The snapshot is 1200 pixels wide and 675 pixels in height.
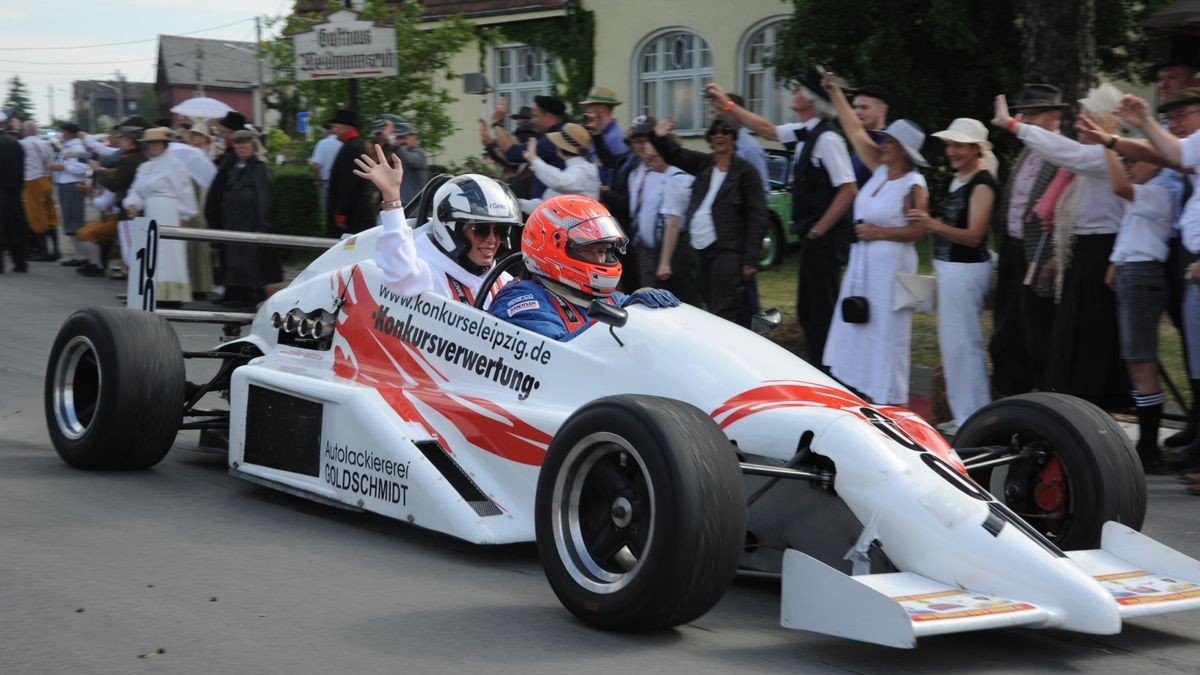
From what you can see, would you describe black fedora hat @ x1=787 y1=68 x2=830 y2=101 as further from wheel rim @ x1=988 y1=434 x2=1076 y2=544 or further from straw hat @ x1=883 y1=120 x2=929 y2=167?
wheel rim @ x1=988 y1=434 x2=1076 y2=544

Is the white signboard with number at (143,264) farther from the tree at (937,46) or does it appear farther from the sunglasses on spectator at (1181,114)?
the tree at (937,46)

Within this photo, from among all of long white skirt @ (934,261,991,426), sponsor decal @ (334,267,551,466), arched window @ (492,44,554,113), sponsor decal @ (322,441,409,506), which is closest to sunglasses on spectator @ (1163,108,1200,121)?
long white skirt @ (934,261,991,426)

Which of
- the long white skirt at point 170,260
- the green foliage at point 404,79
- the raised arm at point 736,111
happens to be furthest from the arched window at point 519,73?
the raised arm at point 736,111

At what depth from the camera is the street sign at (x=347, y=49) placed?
1511 cm

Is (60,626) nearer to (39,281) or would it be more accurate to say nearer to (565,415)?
(565,415)

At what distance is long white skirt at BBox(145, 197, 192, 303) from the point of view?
14.3 m

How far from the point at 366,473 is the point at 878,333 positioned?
3.60 m

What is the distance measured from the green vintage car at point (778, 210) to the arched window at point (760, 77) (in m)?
4.59

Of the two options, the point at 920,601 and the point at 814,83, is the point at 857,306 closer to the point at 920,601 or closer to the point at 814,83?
the point at 814,83

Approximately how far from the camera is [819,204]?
9.17 meters

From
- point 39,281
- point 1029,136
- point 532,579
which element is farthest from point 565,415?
point 39,281

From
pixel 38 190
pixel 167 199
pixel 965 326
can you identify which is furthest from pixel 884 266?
pixel 38 190

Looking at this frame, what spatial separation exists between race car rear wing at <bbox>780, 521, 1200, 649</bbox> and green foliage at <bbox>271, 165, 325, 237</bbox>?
15.6 metres

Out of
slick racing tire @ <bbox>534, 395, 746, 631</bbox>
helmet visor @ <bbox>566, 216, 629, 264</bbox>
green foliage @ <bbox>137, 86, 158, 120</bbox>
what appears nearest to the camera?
slick racing tire @ <bbox>534, 395, 746, 631</bbox>
